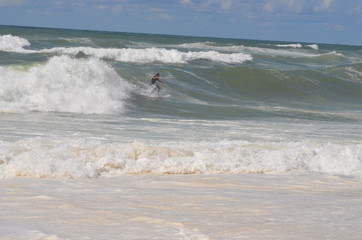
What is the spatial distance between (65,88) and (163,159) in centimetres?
925

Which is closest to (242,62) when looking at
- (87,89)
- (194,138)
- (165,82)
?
(165,82)

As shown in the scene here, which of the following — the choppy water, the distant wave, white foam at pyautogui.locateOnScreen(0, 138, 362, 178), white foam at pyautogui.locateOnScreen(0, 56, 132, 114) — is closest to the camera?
white foam at pyautogui.locateOnScreen(0, 138, 362, 178)

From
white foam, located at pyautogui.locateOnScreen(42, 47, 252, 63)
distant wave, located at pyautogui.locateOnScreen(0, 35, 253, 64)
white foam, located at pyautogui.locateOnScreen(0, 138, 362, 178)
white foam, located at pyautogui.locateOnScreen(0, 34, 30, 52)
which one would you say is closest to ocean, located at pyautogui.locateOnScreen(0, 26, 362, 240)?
white foam, located at pyautogui.locateOnScreen(0, 138, 362, 178)

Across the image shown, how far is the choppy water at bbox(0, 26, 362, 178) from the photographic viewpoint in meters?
8.70

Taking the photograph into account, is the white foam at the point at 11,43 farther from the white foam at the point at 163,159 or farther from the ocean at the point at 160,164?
the white foam at the point at 163,159

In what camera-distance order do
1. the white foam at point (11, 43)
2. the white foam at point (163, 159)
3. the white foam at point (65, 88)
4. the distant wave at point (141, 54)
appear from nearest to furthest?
the white foam at point (163, 159) < the white foam at point (65, 88) < the distant wave at point (141, 54) < the white foam at point (11, 43)

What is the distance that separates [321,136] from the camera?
13125 millimetres

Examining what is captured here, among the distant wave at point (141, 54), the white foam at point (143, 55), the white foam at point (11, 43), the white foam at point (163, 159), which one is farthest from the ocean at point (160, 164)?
the white foam at point (11, 43)

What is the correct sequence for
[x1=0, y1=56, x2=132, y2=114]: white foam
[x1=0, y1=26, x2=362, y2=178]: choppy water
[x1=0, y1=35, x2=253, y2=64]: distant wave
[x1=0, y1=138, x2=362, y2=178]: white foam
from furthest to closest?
[x1=0, y1=35, x2=253, y2=64]: distant wave → [x1=0, y1=56, x2=132, y2=114]: white foam → [x1=0, y1=26, x2=362, y2=178]: choppy water → [x1=0, y1=138, x2=362, y2=178]: white foam

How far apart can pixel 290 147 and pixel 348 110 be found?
473 inches

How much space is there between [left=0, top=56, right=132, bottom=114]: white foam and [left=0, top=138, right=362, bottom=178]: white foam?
5702mm

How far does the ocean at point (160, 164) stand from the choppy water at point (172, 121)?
0.03m

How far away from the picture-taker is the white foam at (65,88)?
15.7m

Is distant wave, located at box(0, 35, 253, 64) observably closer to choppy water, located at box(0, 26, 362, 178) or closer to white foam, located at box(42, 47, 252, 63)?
white foam, located at box(42, 47, 252, 63)
